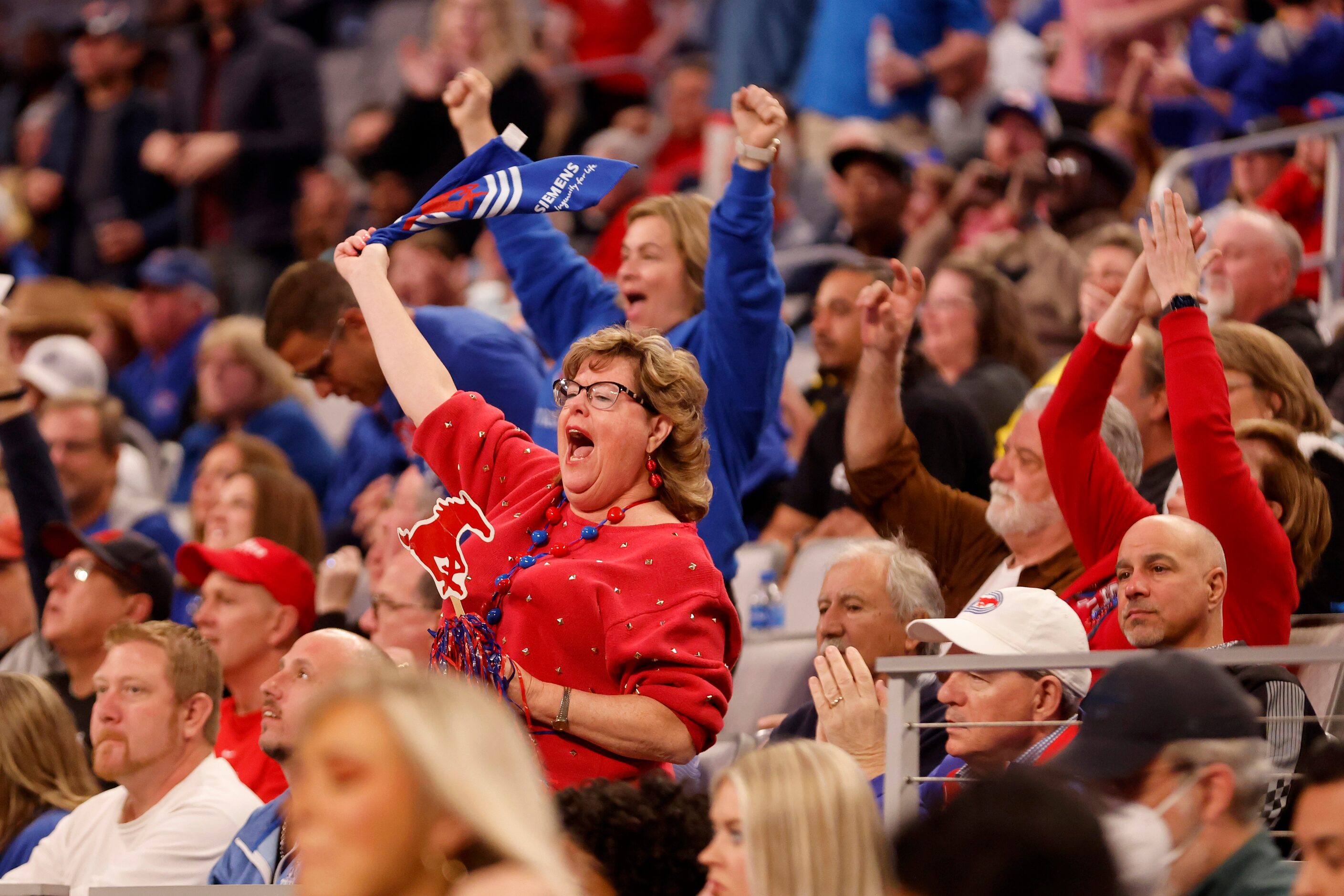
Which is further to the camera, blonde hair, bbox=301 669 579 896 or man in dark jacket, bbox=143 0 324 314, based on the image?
man in dark jacket, bbox=143 0 324 314

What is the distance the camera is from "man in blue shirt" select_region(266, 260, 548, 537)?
15.5ft

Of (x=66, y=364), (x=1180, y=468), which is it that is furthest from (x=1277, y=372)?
(x=66, y=364)

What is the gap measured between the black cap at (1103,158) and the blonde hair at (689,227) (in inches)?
116

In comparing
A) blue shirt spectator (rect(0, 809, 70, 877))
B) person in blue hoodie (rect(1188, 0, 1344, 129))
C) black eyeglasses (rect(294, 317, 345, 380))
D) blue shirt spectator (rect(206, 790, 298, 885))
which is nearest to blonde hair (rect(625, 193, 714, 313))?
black eyeglasses (rect(294, 317, 345, 380))

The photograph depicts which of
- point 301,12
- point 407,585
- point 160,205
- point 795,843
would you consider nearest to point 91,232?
point 160,205

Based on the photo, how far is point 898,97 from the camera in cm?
938

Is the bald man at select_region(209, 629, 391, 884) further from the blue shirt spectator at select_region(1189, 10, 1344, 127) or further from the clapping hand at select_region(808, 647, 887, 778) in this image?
the blue shirt spectator at select_region(1189, 10, 1344, 127)

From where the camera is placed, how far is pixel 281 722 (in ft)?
14.6

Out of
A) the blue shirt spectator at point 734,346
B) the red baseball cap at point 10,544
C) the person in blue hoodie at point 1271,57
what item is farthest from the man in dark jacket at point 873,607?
the person in blue hoodie at point 1271,57

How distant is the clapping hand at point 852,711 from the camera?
3850mm

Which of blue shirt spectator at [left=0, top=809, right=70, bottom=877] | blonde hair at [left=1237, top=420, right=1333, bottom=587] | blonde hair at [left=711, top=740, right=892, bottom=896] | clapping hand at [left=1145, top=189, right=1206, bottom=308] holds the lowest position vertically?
blue shirt spectator at [left=0, top=809, right=70, bottom=877]

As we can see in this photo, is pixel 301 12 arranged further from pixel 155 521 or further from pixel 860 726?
pixel 860 726

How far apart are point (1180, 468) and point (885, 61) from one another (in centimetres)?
567

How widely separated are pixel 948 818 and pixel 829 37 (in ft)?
26.1
